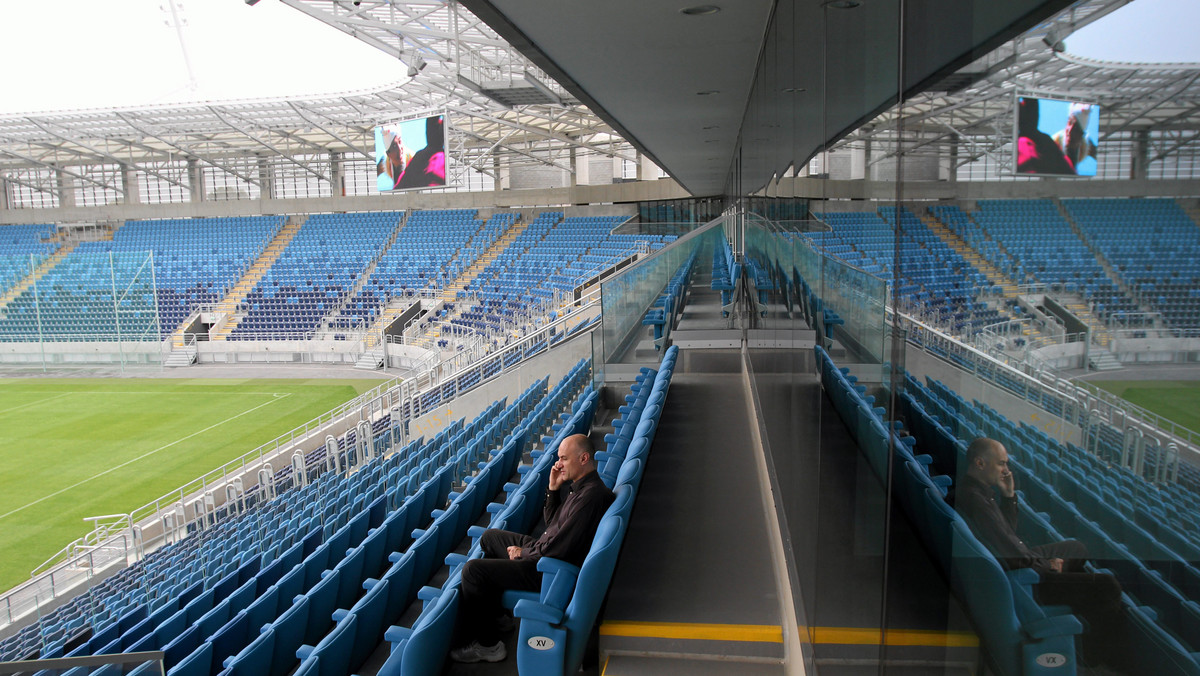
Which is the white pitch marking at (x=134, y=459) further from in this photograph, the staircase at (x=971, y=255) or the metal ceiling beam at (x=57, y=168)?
the metal ceiling beam at (x=57, y=168)

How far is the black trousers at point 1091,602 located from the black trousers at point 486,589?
2847 millimetres

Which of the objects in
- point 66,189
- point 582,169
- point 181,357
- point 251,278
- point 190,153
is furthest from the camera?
point 66,189

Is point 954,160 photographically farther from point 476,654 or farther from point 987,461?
point 476,654

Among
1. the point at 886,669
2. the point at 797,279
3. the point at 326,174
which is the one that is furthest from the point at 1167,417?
the point at 326,174

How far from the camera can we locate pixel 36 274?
3303cm

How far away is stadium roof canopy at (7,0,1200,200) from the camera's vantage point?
65 cm

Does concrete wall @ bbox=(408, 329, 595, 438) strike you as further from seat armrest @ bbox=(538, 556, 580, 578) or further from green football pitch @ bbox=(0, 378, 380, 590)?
seat armrest @ bbox=(538, 556, 580, 578)

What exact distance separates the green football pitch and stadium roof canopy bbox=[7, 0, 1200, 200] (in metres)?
9.09

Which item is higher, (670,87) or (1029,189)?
(670,87)

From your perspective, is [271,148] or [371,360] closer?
[371,360]

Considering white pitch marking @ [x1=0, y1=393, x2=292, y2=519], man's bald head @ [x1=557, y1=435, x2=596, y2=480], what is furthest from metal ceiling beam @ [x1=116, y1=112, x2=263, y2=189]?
man's bald head @ [x1=557, y1=435, x2=596, y2=480]

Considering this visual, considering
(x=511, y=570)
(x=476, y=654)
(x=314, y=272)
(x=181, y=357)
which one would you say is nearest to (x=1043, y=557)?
(x=511, y=570)

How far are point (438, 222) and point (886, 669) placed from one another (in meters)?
34.8

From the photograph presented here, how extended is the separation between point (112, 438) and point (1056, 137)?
1990 cm
